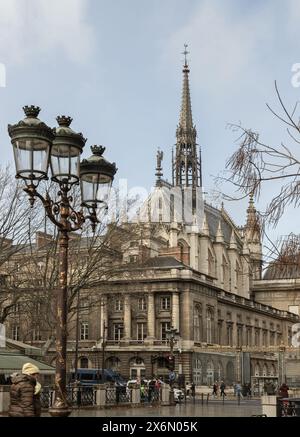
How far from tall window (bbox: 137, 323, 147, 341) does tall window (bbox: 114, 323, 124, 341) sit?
5.83 ft

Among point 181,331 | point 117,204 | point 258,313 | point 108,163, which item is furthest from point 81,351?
point 108,163

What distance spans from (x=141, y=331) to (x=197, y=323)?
5659 millimetres

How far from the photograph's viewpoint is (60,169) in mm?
13383

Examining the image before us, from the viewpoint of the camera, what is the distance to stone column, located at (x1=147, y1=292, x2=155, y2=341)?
233 ft

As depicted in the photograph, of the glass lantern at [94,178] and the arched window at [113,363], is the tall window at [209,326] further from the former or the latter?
the glass lantern at [94,178]

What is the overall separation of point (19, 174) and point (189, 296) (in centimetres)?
5945

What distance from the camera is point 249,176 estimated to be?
1020cm

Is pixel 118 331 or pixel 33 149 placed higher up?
pixel 118 331

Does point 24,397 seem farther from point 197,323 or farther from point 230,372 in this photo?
point 230,372

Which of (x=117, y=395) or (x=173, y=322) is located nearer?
(x=117, y=395)

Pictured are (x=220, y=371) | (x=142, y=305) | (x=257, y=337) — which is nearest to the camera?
(x=220, y=371)

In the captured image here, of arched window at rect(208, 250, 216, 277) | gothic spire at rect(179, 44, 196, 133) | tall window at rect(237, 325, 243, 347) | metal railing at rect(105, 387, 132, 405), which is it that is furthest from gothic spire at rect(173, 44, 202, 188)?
metal railing at rect(105, 387, 132, 405)

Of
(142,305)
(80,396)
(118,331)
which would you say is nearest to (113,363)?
(118,331)
